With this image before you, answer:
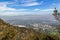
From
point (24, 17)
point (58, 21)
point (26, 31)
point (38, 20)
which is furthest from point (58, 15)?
point (26, 31)

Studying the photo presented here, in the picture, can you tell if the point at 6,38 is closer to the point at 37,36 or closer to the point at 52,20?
the point at 37,36

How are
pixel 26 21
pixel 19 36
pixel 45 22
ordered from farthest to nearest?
pixel 45 22, pixel 26 21, pixel 19 36

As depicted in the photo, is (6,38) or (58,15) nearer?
(6,38)

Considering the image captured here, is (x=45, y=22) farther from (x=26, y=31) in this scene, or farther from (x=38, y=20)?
(x=26, y=31)

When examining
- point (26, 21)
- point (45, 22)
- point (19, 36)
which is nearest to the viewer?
point (19, 36)

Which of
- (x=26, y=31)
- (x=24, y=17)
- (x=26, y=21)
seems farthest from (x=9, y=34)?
(x=24, y=17)

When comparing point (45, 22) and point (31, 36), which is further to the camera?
point (45, 22)

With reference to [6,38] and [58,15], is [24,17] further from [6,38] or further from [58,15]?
[6,38]

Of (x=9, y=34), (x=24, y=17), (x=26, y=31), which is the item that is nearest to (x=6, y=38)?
(x=9, y=34)
